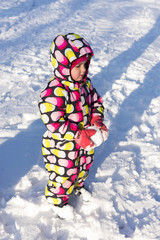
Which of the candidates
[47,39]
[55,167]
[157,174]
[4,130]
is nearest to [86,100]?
[55,167]

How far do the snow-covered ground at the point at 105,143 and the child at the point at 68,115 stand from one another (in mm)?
323

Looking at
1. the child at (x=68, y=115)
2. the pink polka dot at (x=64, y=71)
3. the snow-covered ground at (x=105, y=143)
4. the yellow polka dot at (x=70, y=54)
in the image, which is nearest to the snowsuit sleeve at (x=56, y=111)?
the child at (x=68, y=115)

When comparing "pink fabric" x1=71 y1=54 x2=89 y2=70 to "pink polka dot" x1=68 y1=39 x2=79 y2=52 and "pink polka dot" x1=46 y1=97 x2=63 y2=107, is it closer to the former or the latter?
"pink polka dot" x1=68 y1=39 x2=79 y2=52

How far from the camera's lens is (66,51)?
1776 mm

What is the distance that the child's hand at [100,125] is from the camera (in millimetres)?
2067

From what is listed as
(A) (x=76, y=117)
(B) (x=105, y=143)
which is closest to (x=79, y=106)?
(A) (x=76, y=117)

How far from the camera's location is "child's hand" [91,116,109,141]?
6.78 feet

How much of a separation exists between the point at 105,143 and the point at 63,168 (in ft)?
4.82

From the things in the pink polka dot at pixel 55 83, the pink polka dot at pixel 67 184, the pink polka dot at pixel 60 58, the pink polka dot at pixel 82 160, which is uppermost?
the pink polka dot at pixel 60 58

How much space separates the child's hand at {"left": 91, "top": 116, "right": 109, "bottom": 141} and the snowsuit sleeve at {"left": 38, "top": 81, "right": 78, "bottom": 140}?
0.89ft

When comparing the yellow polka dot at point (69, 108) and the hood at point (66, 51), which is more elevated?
the hood at point (66, 51)

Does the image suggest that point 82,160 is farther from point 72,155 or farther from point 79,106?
point 79,106

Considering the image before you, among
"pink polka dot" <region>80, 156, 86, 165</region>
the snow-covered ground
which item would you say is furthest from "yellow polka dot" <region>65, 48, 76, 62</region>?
the snow-covered ground

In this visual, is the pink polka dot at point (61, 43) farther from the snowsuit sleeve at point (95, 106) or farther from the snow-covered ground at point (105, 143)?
the snow-covered ground at point (105, 143)
